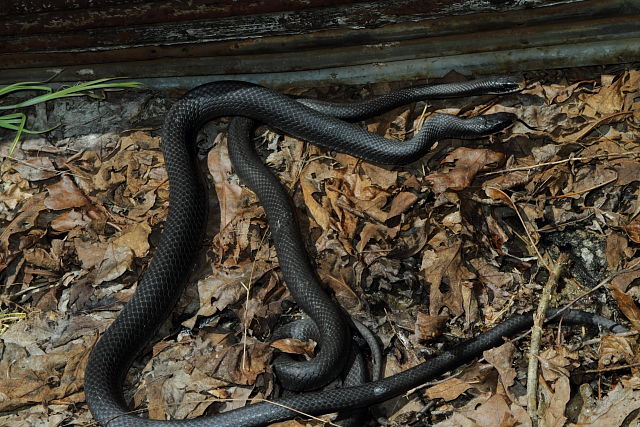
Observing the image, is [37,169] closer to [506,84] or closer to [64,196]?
[64,196]

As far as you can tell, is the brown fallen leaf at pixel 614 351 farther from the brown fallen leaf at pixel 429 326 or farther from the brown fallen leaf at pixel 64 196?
the brown fallen leaf at pixel 64 196

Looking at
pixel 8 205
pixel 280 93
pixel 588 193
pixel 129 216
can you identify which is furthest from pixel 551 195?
pixel 8 205

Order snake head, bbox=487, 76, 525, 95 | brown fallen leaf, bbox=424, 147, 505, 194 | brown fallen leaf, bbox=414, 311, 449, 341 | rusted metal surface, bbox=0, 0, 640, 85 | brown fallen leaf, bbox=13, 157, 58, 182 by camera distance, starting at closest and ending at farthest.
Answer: brown fallen leaf, bbox=414, 311, 449, 341 < rusted metal surface, bbox=0, 0, 640, 85 < brown fallen leaf, bbox=424, 147, 505, 194 < snake head, bbox=487, 76, 525, 95 < brown fallen leaf, bbox=13, 157, 58, 182

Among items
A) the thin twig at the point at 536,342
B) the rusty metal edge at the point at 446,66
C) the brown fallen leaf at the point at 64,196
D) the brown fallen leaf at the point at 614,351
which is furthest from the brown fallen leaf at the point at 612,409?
the brown fallen leaf at the point at 64,196

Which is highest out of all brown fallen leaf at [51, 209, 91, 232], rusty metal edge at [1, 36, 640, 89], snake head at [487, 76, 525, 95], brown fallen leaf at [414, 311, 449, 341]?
rusty metal edge at [1, 36, 640, 89]

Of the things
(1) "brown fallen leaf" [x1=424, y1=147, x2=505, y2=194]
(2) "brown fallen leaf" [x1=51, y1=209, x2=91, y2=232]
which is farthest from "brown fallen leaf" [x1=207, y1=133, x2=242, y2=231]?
(1) "brown fallen leaf" [x1=424, y1=147, x2=505, y2=194]

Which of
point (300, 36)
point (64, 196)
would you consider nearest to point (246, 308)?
point (64, 196)

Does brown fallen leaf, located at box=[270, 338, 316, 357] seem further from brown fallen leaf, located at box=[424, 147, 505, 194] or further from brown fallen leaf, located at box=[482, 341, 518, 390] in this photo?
brown fallen leaf, located at box=[424, 147, 505, 194]
